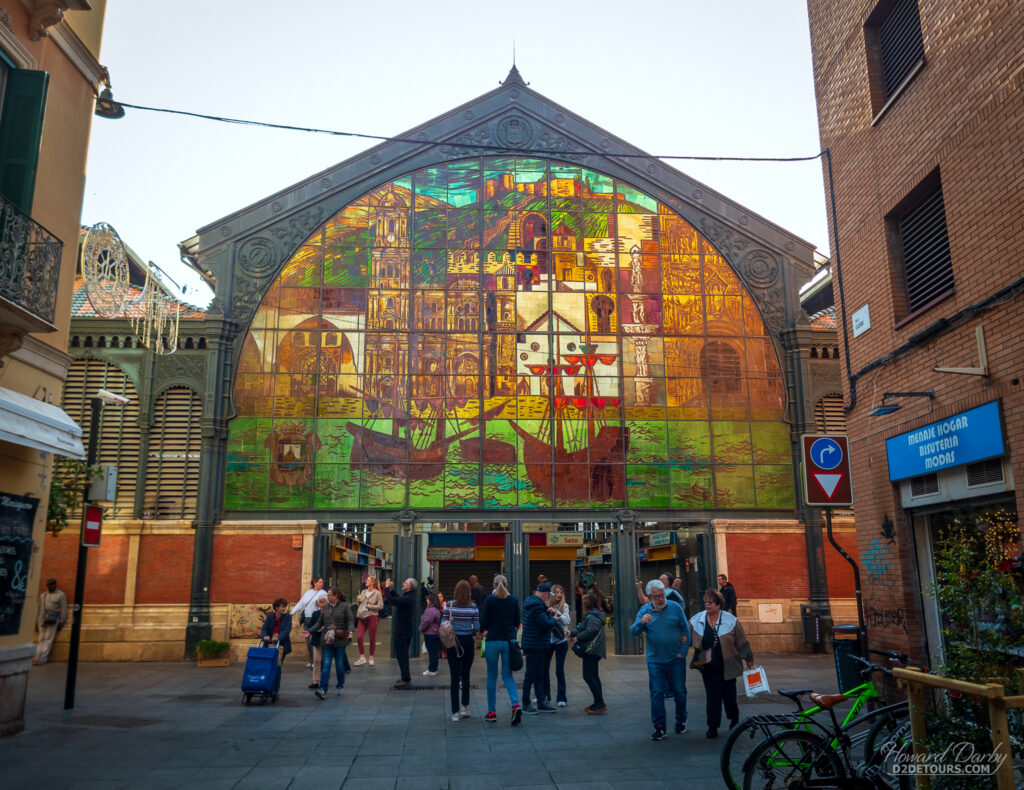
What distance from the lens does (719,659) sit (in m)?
9.94

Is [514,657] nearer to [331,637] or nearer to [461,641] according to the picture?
[461,641]

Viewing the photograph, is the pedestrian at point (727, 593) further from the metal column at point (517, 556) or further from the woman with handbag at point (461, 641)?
the woman with handbag at point (461, 641)

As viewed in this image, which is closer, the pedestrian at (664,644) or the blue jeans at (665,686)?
the blue jeans at (665,686)

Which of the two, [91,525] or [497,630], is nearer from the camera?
[497,630]

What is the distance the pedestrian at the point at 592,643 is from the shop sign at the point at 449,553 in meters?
10.9

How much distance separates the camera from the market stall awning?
30.1ft

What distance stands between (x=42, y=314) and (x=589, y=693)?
32.7 feet

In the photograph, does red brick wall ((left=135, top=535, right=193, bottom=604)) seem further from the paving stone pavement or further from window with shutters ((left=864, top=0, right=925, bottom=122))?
window with shutters ((left=864, top=0, right=925, bottom=122))

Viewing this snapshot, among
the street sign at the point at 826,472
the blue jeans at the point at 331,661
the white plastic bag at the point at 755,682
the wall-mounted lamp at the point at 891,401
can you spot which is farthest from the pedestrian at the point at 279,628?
the wall-mounted lamp at the point at 891,401

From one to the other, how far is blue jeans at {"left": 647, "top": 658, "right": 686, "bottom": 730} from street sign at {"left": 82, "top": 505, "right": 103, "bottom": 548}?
28.5 feet

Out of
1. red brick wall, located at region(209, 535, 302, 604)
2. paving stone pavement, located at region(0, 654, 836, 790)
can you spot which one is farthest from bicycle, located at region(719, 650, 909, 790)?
red brick wall, located at region(209, 535, 302, 604)

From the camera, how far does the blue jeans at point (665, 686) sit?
9766 millimetres

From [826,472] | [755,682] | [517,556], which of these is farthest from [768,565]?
→ [755,682]

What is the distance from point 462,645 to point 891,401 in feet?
22.7
